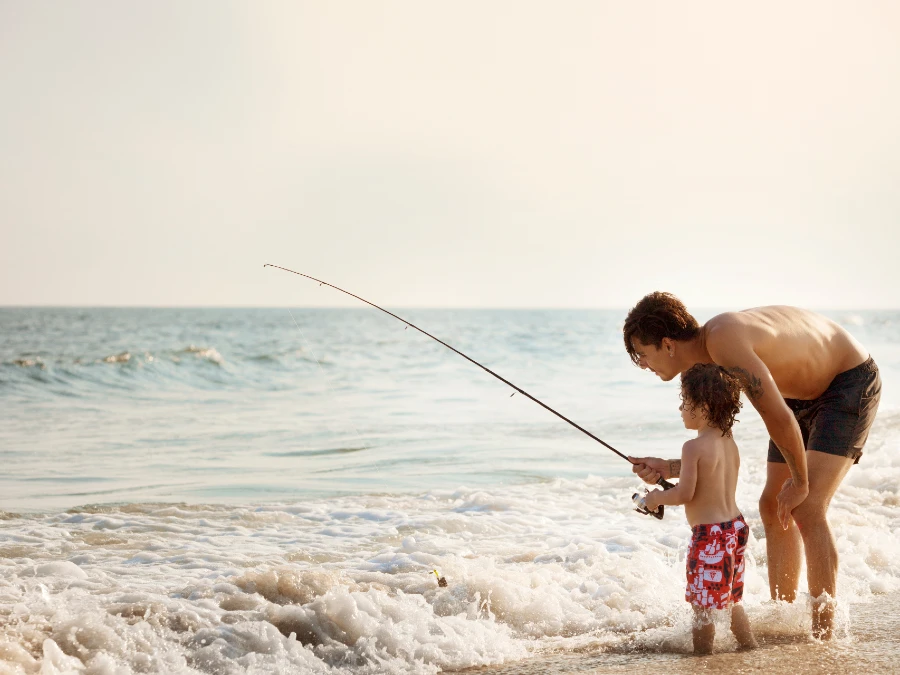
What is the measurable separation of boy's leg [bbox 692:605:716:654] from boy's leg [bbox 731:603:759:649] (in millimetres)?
82

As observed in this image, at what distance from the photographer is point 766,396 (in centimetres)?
288

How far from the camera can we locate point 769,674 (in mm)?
2951

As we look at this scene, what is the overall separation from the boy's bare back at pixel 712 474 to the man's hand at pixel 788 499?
0.15m

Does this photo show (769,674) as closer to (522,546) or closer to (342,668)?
(342,668)

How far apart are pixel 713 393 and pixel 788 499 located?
46cm

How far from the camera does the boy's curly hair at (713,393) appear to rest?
9.86ft

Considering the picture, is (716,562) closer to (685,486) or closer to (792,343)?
(685,486)

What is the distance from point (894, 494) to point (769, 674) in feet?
12.3

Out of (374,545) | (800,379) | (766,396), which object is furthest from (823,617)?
(374,545)

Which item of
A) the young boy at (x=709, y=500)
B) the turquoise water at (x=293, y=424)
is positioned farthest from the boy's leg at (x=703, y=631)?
the turquoise water at (x=293, y=424)

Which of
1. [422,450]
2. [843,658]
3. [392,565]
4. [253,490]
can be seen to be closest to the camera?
[843,658]

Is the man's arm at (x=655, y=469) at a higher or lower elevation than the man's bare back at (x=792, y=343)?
lower

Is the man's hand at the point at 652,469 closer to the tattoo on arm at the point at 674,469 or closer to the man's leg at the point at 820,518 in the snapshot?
the tattoo on arm at the point at 674,469

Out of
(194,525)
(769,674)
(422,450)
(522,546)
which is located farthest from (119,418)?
(769,674)
